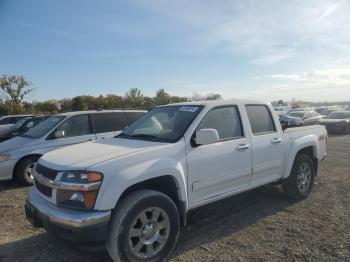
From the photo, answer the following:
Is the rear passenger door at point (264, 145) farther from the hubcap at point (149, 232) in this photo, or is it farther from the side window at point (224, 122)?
the hubcap at point (149, 232)

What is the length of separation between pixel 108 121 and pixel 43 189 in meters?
5.29

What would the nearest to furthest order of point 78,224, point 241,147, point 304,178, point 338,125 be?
point 78,224
point 241,147
point 304,178
point 338,125

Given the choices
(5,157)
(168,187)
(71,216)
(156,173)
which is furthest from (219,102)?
(5,157)

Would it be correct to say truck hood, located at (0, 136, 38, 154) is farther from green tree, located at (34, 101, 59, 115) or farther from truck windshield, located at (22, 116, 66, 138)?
green tree, located at (34, 101, 59, 115)

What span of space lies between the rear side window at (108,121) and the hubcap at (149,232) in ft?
17.7

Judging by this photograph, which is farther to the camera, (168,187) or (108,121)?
(108,121)

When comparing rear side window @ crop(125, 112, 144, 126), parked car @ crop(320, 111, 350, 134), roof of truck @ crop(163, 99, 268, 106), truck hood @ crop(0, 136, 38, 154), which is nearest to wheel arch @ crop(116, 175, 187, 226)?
roof of truck @ crop(163, 99, 268, 106)

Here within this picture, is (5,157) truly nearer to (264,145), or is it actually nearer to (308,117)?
(264,145)

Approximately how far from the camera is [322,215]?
17.5 feet

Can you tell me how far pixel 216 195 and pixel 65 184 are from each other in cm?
202

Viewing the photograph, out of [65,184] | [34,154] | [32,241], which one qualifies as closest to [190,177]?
[65,184]

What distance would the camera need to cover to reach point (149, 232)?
146 inches

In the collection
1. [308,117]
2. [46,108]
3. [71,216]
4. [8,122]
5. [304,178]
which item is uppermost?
[46,108]

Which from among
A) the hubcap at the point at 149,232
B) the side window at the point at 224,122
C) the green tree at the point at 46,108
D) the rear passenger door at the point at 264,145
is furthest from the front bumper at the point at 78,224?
the green tree at the point at 46,108
